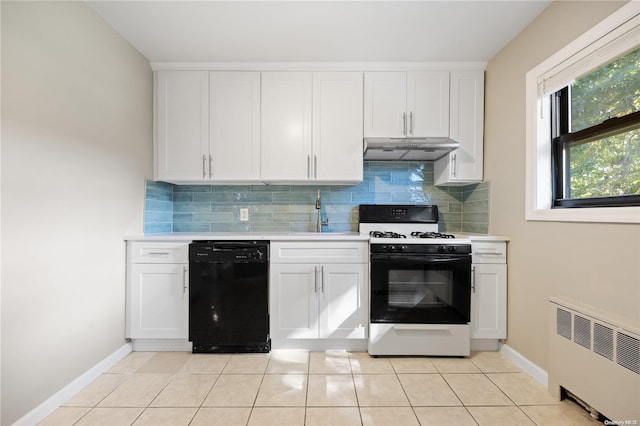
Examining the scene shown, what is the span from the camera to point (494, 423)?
1.57 metres

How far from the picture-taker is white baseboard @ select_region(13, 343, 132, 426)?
1533mm

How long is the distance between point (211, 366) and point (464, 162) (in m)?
2.66

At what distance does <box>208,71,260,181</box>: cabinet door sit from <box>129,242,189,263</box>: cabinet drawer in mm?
703

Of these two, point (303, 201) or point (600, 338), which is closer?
point (600, 338)

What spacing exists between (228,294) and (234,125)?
1.47 metres

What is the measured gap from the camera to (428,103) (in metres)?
2.64

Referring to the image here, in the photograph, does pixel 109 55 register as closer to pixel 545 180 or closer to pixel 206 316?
pixel 206 316

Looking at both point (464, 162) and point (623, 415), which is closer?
point (623, 415)

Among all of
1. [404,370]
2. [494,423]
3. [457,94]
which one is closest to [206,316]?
[404,370]

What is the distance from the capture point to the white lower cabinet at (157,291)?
232 cm

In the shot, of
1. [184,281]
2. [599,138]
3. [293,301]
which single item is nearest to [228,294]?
[184,281]

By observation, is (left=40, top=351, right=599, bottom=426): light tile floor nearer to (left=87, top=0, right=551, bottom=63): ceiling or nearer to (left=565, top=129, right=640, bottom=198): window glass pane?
(left=565, top=129, right=640, bottom=198): window glass pane

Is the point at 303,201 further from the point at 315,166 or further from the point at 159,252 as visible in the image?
the point at 159,252

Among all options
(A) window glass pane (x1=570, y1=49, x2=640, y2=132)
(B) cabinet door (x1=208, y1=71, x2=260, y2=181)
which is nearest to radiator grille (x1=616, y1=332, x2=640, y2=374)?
(A) window glass pane (x1=570, y1=49, x2=640, y2=132)
